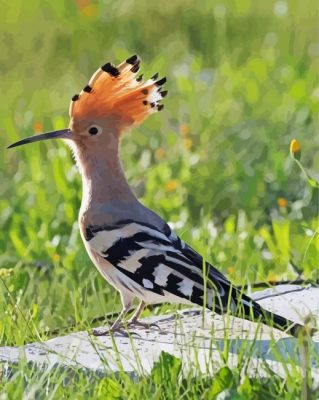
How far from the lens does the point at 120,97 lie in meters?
4.47

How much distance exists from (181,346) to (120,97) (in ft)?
2.83

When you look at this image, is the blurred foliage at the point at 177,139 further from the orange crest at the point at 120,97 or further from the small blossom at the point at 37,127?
the orange crest at the point at 120,97

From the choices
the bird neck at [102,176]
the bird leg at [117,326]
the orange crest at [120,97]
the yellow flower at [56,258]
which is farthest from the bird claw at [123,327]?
the yellow flower at [56,258]

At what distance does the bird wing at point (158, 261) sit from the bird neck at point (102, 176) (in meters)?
0.10

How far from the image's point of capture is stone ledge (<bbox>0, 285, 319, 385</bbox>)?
3.96 meters

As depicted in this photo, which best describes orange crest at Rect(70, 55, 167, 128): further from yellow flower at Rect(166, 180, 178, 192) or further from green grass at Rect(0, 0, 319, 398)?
yellow flower at Rect(166, 180, 178, 192)

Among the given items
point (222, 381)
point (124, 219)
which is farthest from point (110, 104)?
point (222, 381)

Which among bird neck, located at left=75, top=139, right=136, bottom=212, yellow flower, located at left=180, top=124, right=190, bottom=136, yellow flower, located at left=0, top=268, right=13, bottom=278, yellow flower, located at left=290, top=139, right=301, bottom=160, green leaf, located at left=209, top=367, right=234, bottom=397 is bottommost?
green leaf, located at left=209, top=367, right=234, bottom=397

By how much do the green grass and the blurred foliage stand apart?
0.4 inches

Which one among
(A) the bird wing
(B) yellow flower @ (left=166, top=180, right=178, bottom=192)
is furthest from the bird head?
(B) yellow flower @ (left=166, top=180, right=178, bottom=192)

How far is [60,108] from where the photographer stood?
311 inches

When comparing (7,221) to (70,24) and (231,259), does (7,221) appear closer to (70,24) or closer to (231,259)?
(231,259)

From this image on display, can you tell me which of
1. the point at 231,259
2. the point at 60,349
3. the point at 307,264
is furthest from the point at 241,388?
→ the point at 231,259

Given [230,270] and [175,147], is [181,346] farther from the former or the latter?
[175,147]
